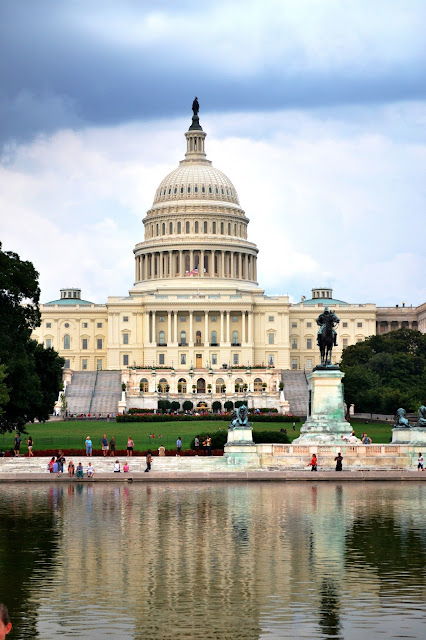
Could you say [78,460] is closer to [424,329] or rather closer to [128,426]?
[128,426]

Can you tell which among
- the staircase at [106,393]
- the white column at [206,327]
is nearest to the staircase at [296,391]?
the staircase at [106,393]

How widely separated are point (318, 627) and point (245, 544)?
31.3ft

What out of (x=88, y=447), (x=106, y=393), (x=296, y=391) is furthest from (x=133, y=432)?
(x=296, y=391)

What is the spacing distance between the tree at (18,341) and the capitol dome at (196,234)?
110m

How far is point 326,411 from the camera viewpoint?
60750 mm

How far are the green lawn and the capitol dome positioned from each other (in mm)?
76402

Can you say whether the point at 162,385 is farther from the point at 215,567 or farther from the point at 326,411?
the point at 215,567

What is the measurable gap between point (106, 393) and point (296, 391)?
2075 centimetres

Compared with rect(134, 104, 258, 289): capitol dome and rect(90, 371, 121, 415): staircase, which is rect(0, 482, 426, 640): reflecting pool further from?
rect(134, 104, 258, 289): capitol dome

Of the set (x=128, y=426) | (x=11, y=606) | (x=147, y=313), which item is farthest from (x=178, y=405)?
(x=11, y=606)

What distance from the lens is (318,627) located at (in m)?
20.8

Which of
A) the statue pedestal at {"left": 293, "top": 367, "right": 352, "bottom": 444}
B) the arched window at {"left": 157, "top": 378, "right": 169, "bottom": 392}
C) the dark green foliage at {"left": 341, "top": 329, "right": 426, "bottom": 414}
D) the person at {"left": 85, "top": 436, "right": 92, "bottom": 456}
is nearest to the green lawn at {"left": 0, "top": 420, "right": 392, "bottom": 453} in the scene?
the dark green foliage at {"left": 341, "top": 329, "right": 426, "bottom": 414}

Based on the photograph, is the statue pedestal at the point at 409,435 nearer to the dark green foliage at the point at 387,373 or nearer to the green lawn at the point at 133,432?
the green lawn at the point at 133,432

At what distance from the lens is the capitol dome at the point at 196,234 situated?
614 ft
